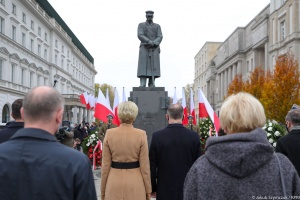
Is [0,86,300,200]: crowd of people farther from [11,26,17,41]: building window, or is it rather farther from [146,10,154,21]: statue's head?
[11,26,17,41]: building window

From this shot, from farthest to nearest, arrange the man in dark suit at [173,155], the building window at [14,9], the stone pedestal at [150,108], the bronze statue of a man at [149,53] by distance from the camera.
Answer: the building window at [14,9] < the bronze statue of a man at [149,53] < the stone pedestal at [150,108] < the man in dark suit at [173,155]

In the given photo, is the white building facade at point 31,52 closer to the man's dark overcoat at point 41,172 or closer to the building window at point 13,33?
the building window at point 13,33

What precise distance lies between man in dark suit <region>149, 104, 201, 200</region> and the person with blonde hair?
8.27 feet

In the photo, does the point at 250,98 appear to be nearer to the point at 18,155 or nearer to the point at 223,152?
the point at 223,152

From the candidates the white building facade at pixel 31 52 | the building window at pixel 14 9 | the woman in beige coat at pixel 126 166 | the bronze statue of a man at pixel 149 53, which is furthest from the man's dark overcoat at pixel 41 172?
the building window at pixel 14 9

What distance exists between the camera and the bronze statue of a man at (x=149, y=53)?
444 inches

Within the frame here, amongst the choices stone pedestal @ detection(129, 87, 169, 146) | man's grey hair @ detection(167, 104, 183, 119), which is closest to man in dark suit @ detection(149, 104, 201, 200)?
man's grey hair @ detection(167, 104, 183, 119)

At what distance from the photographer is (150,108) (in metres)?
10.5

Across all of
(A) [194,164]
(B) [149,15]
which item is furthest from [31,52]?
(A) [194,164]

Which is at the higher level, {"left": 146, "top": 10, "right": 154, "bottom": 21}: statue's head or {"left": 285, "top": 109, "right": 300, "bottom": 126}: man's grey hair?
{"left": 146, "top": 10, "right": 154, "bottom": 21}: statue's head

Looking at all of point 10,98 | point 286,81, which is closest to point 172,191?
point 286,81

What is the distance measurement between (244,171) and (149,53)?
9508 mm

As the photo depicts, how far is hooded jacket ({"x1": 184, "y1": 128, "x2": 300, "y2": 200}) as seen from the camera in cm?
209

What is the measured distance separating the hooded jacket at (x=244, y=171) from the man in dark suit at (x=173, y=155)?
2578mm
